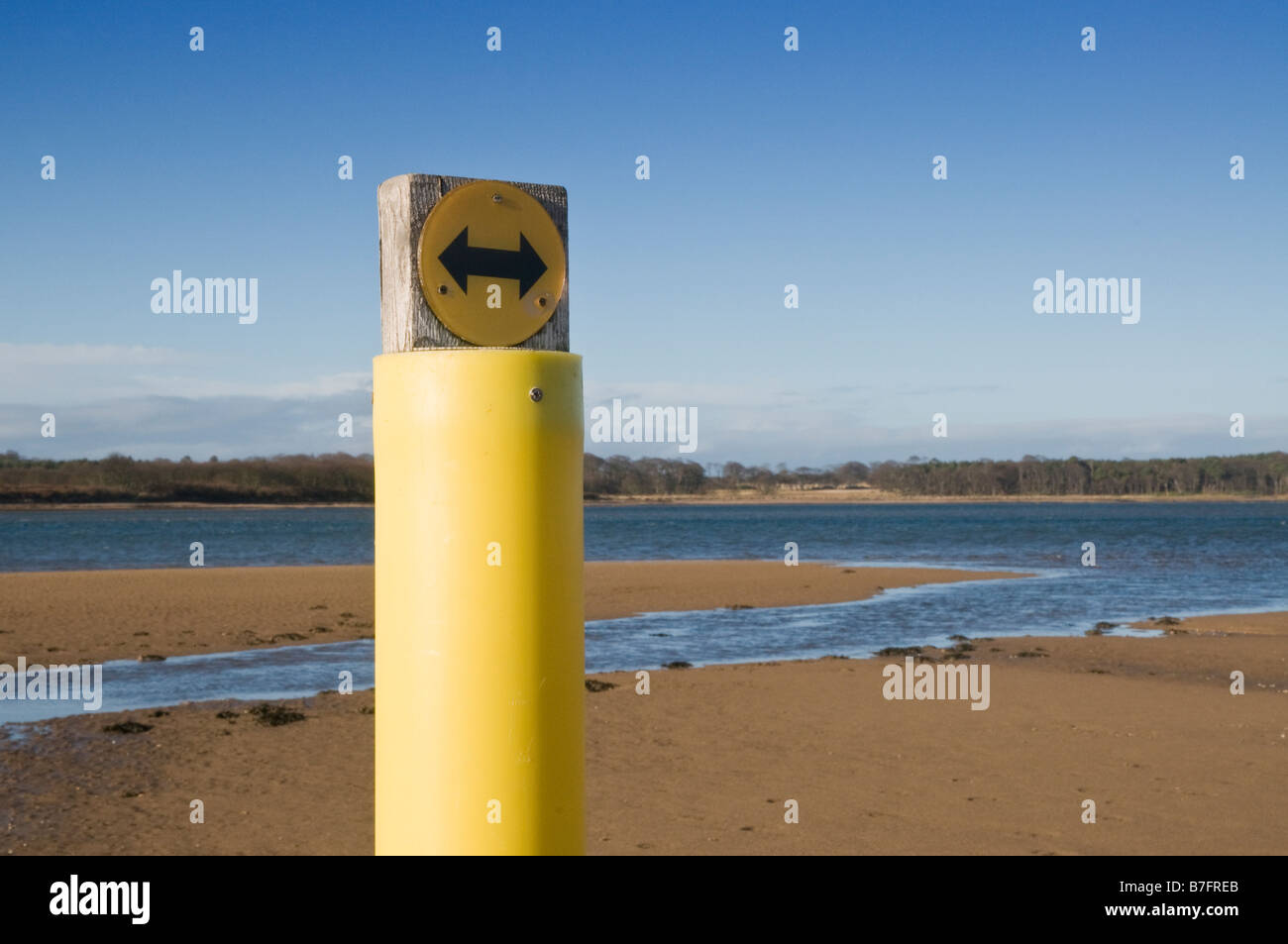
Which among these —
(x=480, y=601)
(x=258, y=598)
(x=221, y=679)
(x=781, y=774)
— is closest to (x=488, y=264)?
(x=480, y=601)

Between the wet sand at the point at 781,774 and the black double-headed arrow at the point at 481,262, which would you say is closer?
the black double-headed arrow at the point at 481,262

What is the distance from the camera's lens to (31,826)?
28.8ft

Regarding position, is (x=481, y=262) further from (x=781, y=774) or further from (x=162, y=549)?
(x=162, y=549)

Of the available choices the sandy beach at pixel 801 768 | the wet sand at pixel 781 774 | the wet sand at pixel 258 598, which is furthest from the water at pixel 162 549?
the wet sand at pixel 781 774

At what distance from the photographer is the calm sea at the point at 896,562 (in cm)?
2295

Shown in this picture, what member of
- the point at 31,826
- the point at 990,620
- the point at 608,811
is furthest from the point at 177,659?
the point at 990,620

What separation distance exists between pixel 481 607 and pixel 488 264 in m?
0.73

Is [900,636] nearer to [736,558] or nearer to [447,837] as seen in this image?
[447,837]

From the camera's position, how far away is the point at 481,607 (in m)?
1.99

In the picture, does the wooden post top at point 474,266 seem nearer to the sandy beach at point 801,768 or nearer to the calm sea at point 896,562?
the sandy beach at point 801,768

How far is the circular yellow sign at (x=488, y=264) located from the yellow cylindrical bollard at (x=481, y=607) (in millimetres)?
162

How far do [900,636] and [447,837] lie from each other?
72.0 ft

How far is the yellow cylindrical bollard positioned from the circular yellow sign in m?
0.16

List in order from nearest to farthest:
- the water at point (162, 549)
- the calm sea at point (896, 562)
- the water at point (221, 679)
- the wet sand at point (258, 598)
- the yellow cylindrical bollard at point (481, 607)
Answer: the yellow cylindrical bollard at point (481, 607) < the water at point (221, 679) < the wet sand at point (258, 598) < the calm sea at point (896, 562) < the water at point (162, 549)
